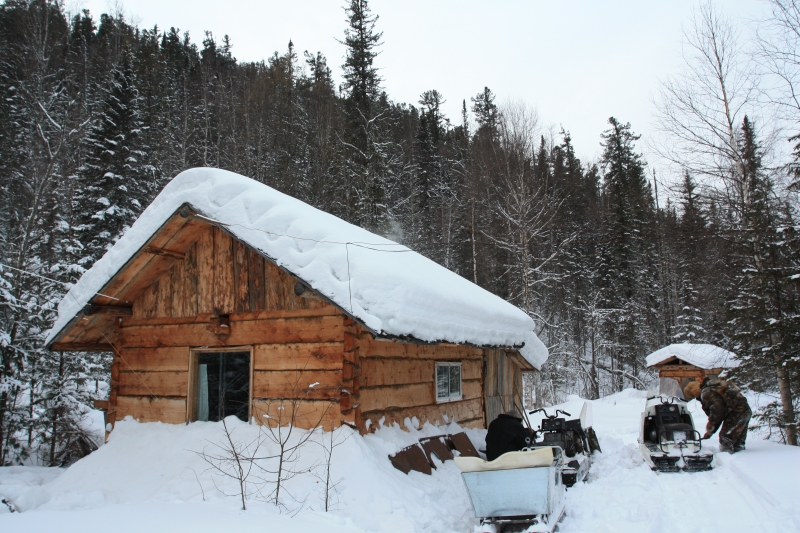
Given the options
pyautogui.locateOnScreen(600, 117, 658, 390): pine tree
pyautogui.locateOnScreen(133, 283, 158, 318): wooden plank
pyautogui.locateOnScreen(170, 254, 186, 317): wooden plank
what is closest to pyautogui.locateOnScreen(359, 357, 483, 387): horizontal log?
pyautogui.locateOnScreen(170, 254, 186, 317): wooden plank

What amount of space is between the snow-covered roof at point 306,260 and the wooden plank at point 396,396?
1211 millimetres

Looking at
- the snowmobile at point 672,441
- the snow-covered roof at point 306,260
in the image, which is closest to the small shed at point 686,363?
the snowmobile at point 672,441

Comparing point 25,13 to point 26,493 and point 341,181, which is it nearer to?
point 341,181

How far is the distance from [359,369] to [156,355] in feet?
13.3

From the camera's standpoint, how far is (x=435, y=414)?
9328 mm

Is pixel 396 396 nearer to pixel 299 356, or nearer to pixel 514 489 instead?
pixel 299 356

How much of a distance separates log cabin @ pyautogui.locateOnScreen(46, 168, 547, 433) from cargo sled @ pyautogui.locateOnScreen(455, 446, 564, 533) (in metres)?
1.76

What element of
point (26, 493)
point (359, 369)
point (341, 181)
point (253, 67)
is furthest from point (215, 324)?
point (253, 67)

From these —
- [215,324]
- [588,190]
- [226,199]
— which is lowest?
[215,324]

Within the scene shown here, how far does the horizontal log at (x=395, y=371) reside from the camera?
24.4 ft

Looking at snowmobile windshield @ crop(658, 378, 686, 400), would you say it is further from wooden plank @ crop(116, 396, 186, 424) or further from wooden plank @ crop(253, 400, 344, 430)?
wooden plank @ crop(116, 396, 186, 424)

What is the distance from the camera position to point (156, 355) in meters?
8.88

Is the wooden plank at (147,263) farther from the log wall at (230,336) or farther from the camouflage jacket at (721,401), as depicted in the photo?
the camouflage jacket at (721,401)

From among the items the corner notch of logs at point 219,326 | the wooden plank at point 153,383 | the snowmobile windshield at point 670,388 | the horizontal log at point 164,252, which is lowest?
the snowmobile windshield at point 670,388
